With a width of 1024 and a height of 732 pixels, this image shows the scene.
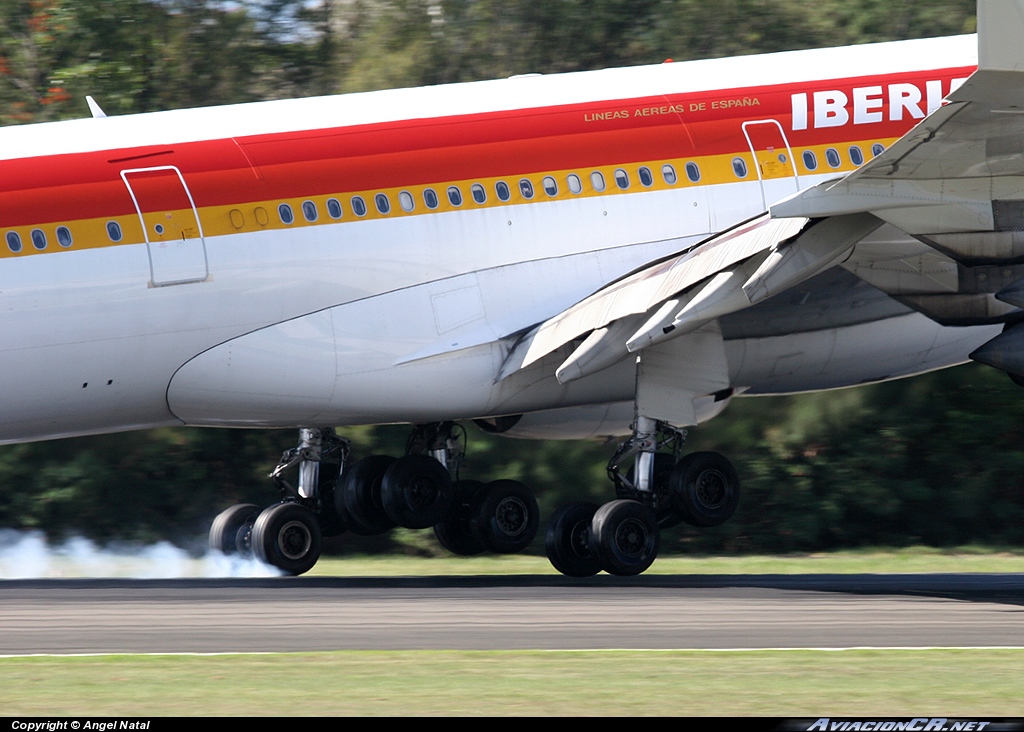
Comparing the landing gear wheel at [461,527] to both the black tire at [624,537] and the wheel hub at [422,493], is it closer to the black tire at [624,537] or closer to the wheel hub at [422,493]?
the wheel hub at [422,493]

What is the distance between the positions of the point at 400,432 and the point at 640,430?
37.3 feet

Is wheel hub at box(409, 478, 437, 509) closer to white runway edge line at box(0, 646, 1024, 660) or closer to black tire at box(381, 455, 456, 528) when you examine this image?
black tire at box(381, 455, 456, 528)

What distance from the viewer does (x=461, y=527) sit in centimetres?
2302

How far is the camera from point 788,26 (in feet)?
122

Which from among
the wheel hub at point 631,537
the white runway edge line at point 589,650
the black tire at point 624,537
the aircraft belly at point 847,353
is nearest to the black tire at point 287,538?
the black tire at point 624,537

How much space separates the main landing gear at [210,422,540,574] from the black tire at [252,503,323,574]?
1cm

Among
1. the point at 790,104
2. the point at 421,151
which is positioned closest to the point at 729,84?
the point at 790,104

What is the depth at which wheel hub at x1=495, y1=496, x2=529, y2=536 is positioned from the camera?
22.7 metres

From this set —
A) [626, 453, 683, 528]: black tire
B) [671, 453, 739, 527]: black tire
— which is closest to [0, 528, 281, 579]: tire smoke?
[626, 453, 683, 528]: black tire

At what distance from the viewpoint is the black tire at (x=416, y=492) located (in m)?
21.9

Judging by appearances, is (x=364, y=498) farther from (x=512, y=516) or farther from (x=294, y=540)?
(x=512, y=516)

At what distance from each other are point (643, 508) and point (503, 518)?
3.01 m

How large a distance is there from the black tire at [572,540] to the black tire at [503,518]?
5.73ft

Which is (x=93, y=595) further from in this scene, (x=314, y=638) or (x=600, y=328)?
(x=600, y=328)
